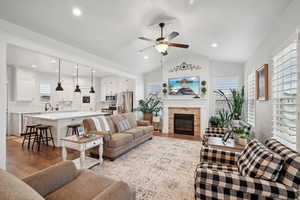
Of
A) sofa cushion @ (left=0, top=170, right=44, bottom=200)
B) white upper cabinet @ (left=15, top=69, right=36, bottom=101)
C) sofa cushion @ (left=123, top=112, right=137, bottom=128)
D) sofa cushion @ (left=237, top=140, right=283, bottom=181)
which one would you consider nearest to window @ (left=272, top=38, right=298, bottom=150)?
sofa cushion @ (left=237, top=140, right=283, bottom=181)

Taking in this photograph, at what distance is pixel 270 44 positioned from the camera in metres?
2.62

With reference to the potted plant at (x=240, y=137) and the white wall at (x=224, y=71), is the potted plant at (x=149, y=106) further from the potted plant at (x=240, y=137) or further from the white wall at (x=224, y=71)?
the potted plant at (x=240, y=137)

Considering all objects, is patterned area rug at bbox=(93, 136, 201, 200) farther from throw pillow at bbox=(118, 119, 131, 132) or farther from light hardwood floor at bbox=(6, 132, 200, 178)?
light hardwood floor at bbox=(6, 132, 200, 178)

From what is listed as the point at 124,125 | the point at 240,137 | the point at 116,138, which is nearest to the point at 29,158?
the point at 116,138

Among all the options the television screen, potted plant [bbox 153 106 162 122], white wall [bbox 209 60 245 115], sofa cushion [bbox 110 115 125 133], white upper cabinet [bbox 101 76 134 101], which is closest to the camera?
sofa cushion [bbox 110 115 125 133]

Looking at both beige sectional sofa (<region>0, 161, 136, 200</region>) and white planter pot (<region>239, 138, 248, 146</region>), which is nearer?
beige sectional sofa (<region>0, 161, 136, 200</region>)

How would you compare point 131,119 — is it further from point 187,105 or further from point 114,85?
point 114,85


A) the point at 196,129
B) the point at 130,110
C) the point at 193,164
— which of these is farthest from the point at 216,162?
the point at 130,110

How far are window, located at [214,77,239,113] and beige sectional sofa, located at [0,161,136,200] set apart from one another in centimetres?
508

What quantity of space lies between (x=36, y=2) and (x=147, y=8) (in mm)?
1857

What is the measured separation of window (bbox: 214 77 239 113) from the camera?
5.17 metres

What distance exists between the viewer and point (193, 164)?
2.90 metres

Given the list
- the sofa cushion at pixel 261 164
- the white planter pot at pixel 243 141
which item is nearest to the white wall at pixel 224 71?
the white planter pot at pixel 243 141

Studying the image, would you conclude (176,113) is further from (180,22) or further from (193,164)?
(180,22)
